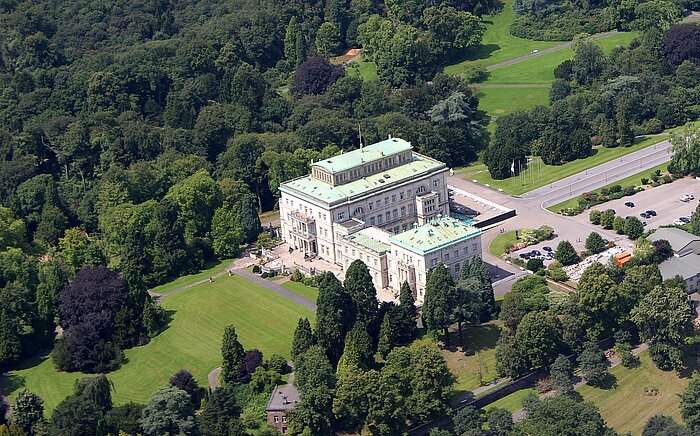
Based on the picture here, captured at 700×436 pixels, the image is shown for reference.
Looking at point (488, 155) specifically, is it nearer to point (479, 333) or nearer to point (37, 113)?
point (479, 333)

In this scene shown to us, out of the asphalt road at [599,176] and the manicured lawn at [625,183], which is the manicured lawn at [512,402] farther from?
the asphalt road at [599,176]

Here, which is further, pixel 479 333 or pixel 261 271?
pixel 261 271

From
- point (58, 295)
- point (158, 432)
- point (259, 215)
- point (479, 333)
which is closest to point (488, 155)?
point (259, 215)

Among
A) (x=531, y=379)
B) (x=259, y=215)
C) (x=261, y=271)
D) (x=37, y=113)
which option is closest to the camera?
(x=531, y=379)

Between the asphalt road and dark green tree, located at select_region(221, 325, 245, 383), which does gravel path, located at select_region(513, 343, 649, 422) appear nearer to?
dark green tree, located at select_region(221, 325, 245, 383)

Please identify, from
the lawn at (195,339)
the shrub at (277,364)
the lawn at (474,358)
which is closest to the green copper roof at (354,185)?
the lawn at (195,339)
